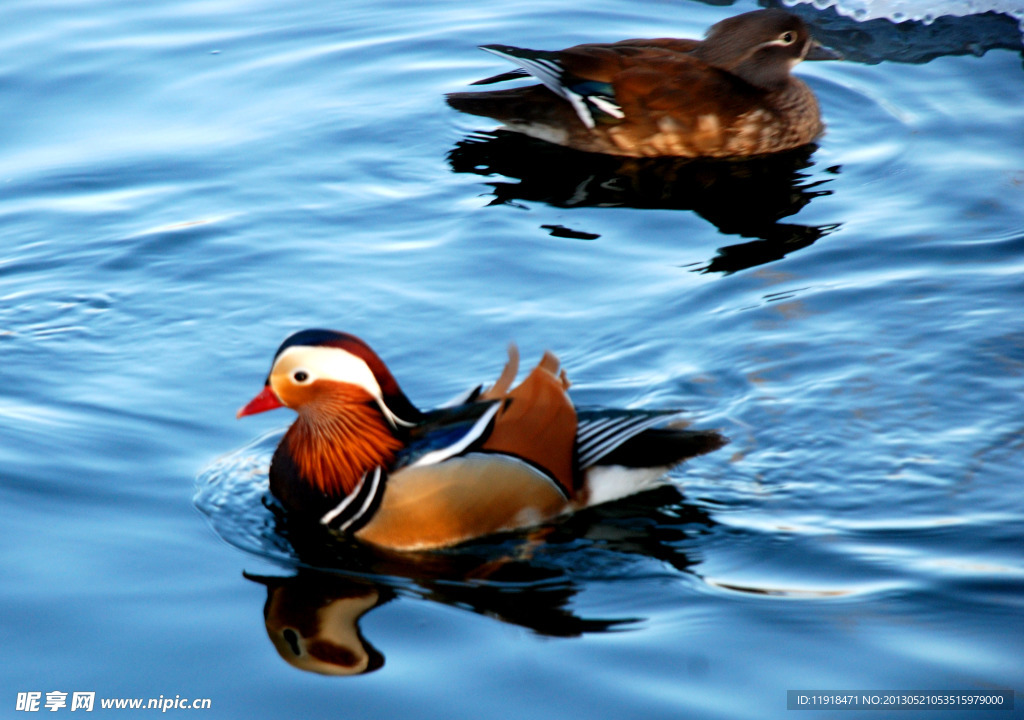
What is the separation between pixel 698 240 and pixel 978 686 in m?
3.80

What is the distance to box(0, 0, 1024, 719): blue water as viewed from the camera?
→ 4.39 meters

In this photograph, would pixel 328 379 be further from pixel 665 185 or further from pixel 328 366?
pixel 665 185

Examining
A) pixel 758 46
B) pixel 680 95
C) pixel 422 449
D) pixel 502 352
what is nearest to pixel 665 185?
pixel 680 95

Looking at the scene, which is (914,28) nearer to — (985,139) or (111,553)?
(985,139)

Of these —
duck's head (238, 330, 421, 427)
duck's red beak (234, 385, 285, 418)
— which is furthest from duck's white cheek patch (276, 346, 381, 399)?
duck's red beak (234, 385, 285, 418)

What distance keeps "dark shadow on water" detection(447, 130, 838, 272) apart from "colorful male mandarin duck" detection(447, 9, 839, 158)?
0.39 feet

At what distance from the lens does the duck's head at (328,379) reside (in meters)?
4.89

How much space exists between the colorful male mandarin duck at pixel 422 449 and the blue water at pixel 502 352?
15 cm

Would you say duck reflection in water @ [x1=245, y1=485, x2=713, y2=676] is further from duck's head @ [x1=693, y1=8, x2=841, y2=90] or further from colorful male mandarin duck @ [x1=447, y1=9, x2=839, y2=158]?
duck's head @ [x1=693, y1=8, x2=841, y2=90]

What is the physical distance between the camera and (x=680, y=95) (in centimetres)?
843

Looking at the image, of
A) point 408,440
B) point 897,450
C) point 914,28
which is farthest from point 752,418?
point 914,28

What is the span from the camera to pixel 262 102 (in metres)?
9.60

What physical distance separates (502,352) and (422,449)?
144 centimetres

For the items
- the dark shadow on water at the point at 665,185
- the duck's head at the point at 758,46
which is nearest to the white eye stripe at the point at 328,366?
the dark shadow on water at the point at 665,185
